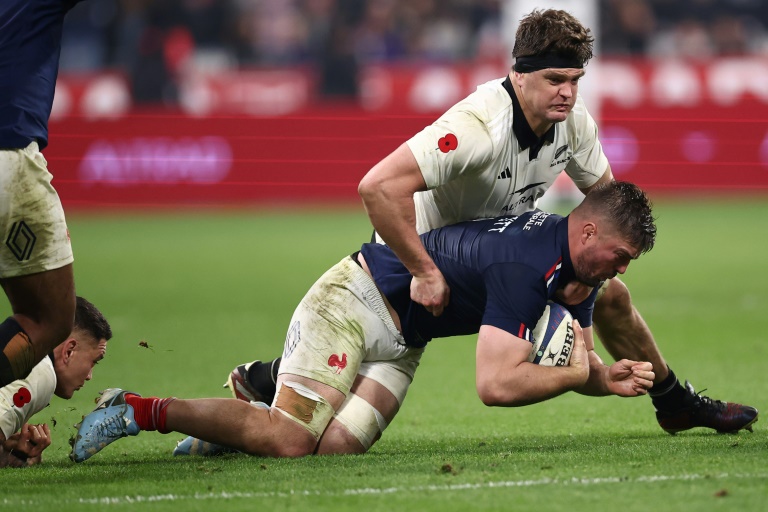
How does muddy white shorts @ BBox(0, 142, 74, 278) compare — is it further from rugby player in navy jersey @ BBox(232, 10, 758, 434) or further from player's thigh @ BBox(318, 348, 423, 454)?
player's thigh @ BBox(318, 348, 423, 454)

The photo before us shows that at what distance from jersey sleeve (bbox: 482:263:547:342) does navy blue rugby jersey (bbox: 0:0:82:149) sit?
208 cm

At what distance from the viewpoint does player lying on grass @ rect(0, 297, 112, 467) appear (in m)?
5.88

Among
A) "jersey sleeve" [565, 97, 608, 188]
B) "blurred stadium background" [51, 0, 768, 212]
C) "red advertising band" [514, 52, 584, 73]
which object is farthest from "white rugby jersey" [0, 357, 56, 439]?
"blurred stadium background" [51, 0, 768, 212]

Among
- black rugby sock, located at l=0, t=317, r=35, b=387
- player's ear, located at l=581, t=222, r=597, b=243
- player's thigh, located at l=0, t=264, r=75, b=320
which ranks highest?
player's ear, located at l=581, t=222, r=597, b=243

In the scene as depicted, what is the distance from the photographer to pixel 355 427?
6137mm

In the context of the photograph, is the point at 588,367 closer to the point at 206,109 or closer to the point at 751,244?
the point at 751,244

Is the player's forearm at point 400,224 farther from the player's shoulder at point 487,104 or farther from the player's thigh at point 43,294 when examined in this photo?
the player's thigh at point 43,294

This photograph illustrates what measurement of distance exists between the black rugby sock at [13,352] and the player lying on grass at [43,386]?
436 mm

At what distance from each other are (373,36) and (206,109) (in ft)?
12.6

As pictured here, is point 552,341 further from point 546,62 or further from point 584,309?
point 546,62

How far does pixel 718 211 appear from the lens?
66.9 feet

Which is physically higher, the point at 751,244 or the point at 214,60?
the point at 214,60

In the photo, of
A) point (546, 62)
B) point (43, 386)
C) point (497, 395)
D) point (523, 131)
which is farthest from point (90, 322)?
point (546, 62)

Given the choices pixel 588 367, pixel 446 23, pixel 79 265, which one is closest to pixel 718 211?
pixel 446 23
